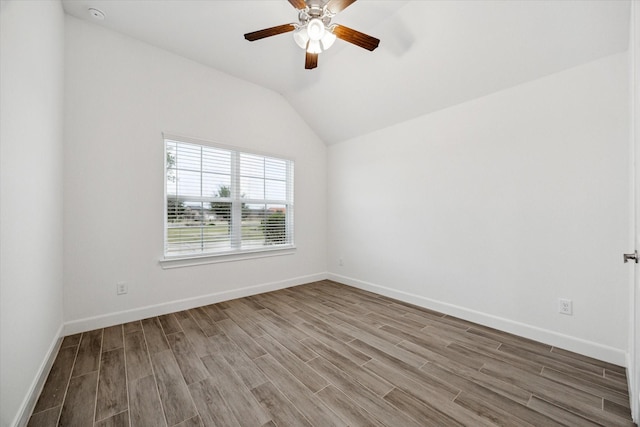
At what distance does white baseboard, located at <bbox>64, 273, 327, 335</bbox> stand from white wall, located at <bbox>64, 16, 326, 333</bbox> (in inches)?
0.4

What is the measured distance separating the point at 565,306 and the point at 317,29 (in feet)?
9.87

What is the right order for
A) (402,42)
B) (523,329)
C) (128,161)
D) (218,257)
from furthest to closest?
1. (218,257)
2. (128,161)
3. (402,42)
4. (523,329)

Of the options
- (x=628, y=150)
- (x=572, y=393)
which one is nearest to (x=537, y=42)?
(x=628, y=150)

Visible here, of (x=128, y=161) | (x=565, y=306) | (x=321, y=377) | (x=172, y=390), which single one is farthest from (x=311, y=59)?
(x=565, y=306)

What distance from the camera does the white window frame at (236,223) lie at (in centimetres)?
300

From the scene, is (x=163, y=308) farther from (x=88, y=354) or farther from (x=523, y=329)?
(x=523, y=329)

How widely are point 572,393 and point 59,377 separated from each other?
3390 mm

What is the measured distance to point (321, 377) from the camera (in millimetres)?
1841

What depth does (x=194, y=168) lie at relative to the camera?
3.22 m

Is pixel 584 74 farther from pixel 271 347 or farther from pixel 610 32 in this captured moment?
pixel 271 347

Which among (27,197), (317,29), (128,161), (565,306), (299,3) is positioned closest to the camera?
(27,197)

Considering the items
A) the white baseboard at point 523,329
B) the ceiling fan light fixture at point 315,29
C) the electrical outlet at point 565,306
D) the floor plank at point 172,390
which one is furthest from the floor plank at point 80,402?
the electrical outlet at point 565,306

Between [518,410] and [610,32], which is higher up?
[610,32]

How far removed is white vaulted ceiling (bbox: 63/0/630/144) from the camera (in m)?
2.03
